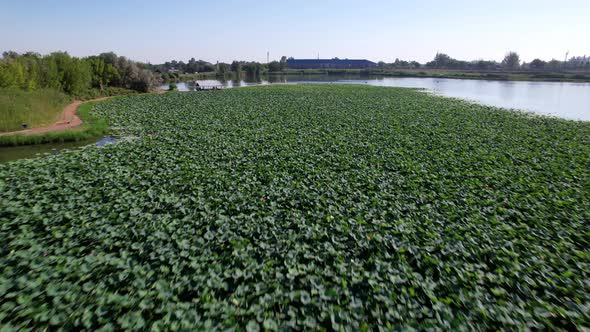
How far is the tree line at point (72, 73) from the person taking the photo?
22.2 meters

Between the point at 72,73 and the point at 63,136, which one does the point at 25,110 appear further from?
the point at 72,73

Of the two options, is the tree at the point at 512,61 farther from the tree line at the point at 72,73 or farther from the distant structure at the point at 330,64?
the tree line at the point at 72,73

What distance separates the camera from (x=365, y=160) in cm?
1030

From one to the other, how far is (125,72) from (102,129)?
90.7ft

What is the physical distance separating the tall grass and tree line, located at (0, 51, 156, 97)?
11.0 feet

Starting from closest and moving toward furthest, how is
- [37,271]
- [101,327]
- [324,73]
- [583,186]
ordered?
[101,327] → [37,271] → [583,186] → [324,73]

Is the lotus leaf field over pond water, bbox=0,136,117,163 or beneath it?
beneath

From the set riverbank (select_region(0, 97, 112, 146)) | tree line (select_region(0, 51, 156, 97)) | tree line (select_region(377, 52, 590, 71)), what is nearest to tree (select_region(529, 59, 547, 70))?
tree line (select_region(377, 52, 590, 71))

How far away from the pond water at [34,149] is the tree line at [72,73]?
35.0 ft

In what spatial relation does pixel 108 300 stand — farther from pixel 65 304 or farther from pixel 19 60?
pixel 19 60

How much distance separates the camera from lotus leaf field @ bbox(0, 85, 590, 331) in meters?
3.92

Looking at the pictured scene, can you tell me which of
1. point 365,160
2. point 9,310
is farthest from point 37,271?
point 365,160

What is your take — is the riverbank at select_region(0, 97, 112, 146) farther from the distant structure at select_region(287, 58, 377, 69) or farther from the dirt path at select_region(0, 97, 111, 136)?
the distant structure at select_region(287, 58, 377, 69)

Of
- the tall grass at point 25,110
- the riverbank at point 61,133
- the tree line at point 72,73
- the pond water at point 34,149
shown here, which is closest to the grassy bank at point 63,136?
the riverbank at point 61,133
